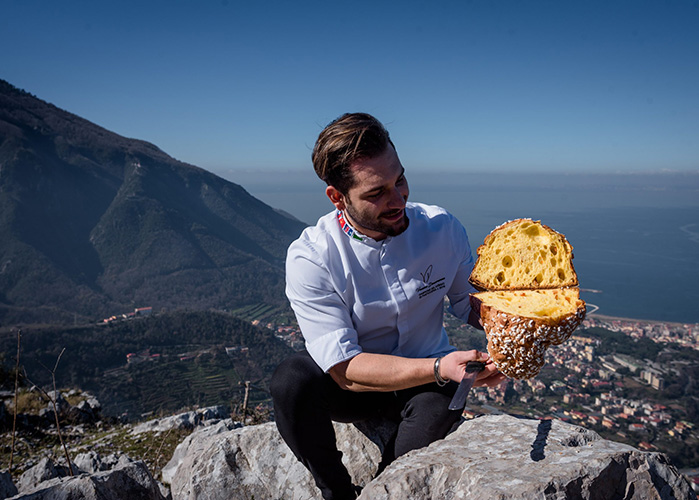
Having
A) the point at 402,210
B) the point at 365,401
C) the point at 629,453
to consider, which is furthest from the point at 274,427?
the point at 629,453

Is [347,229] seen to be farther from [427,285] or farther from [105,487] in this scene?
[105,487]

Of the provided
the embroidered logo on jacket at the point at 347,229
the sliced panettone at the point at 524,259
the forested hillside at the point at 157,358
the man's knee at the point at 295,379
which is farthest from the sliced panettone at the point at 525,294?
the forested hillside at the point at 157,358

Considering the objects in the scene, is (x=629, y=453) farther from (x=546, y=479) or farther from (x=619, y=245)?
(x=619, y=245)

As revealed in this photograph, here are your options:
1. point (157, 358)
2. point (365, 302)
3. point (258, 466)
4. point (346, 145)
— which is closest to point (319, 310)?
point (365, 302)

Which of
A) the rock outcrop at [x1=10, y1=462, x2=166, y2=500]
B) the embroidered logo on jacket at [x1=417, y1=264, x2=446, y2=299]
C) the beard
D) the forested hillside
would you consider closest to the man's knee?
the embroidered logo on jacket at [x1=417, y1=264, x2=446, y2=299]

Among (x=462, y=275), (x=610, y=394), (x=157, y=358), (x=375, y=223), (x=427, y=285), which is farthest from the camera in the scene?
(x=157, y=358)

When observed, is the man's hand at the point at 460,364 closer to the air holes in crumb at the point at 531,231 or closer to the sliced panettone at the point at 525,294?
the sliced panettone at the point at 525,294
